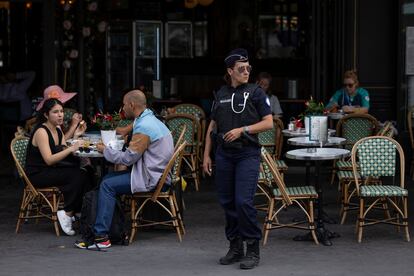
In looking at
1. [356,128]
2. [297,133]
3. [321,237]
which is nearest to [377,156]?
[321,237]

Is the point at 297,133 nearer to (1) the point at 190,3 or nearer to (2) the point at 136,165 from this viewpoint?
(2) the point at 136,165

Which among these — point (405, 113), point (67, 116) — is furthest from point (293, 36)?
point (67, 116)

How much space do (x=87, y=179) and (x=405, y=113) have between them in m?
5.38

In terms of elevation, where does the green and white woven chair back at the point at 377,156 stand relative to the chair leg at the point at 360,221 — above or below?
above

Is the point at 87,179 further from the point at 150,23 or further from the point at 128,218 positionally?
the point at 150,23

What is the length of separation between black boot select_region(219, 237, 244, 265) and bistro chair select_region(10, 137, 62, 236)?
201 cm

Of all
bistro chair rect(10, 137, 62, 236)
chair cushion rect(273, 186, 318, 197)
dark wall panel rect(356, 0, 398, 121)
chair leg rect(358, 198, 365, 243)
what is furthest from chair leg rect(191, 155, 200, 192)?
chair leg rect(358, 198, 365, 243)

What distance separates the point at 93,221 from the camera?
8.92 meters

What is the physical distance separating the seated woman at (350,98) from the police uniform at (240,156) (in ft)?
15.5

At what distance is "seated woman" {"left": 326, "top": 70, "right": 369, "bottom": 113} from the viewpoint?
503 inches

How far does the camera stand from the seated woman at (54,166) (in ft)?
31.2

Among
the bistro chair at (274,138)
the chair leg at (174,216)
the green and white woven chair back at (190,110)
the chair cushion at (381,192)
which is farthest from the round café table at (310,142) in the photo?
the green and white woven chair back at (190,110)

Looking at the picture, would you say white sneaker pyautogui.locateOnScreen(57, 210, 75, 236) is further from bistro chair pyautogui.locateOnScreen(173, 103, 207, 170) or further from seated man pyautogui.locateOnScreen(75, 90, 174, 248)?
bistro chair pyautogui.locateOnScreen(173, 103, 207, 170)

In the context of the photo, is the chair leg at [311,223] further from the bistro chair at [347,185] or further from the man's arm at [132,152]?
the man's arm at [132,152]
